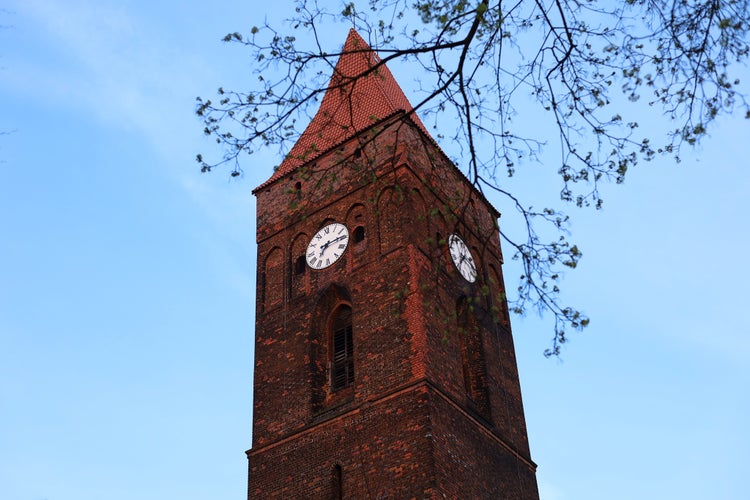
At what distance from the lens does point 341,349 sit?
22891mm

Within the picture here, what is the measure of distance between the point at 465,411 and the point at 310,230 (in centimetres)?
686

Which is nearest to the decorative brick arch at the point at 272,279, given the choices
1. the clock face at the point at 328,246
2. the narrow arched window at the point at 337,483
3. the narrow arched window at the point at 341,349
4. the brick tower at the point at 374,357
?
the brick tower at the point at 374,357

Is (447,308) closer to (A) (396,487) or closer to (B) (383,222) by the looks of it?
(B) (383,222)

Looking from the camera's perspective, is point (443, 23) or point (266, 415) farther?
point (266, 415)

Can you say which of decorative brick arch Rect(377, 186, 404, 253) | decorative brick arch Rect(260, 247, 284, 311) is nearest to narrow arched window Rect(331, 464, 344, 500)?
decorative brick arch Rect(377, 186, 404, 253)

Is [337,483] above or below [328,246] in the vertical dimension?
below

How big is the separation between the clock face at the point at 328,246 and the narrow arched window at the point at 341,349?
1325 mm

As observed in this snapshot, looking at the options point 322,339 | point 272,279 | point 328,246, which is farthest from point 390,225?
point 272,279

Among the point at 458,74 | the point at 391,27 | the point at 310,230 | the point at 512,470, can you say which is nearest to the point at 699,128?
the point at 458,74

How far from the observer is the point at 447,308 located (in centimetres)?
2258

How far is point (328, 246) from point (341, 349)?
118 inches

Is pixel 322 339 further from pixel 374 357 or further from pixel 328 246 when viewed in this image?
pixel 328 246

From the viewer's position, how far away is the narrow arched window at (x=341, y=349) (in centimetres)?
2233

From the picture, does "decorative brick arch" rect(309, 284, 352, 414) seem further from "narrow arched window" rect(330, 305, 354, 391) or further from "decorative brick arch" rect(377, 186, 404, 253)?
"decorative brick arch" rect(377, 186, 404, 253)
